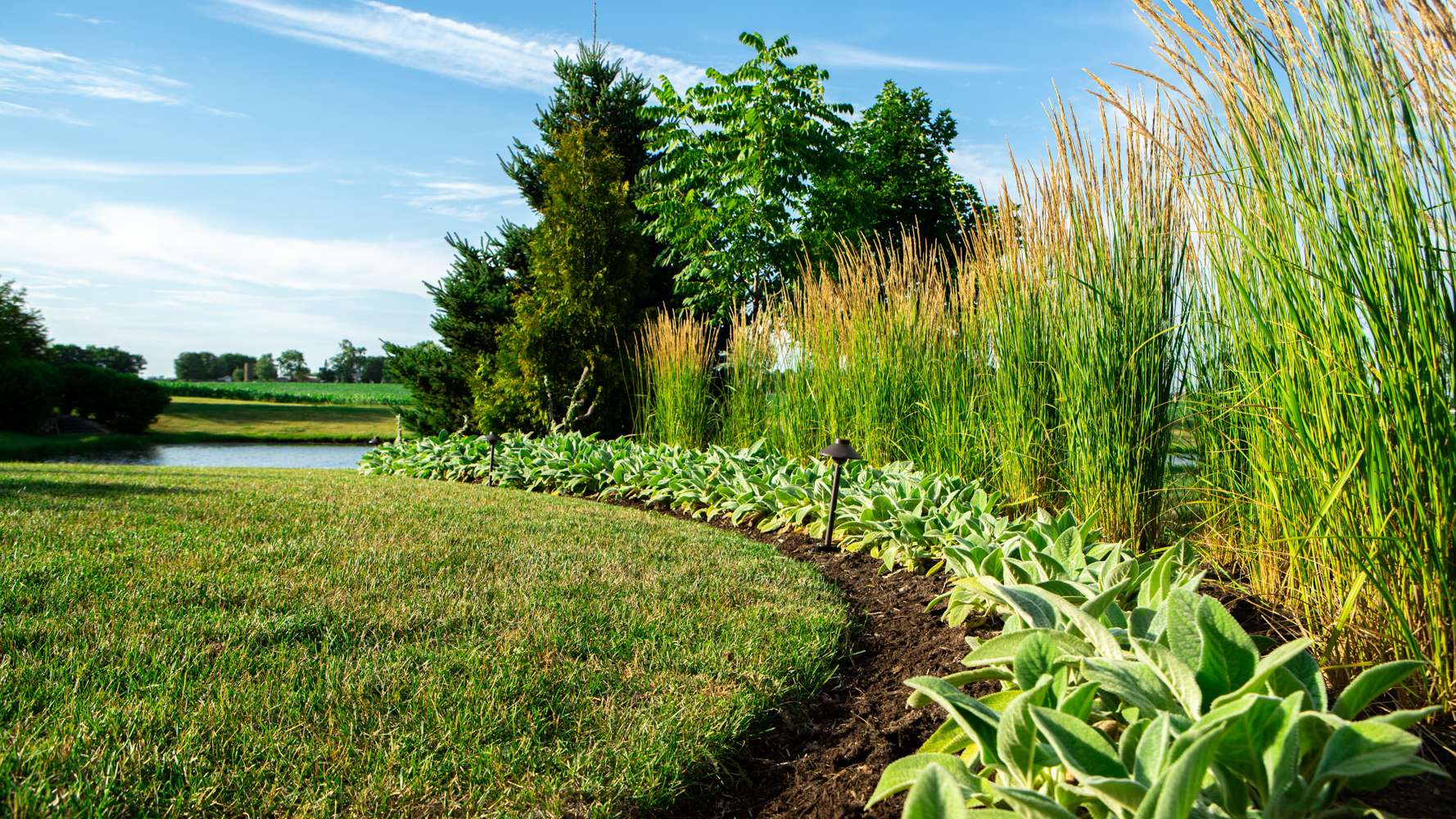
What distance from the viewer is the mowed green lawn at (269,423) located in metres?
21.0

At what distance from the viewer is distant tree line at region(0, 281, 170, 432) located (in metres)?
16.7

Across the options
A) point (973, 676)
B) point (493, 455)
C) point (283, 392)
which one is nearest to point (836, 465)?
point (973, 676)

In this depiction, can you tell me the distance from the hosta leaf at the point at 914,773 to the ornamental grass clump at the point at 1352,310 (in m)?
0.85

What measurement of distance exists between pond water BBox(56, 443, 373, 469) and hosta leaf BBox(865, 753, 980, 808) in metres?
13.3

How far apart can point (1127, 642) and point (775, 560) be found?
6.82ft

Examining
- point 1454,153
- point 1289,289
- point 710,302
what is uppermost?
point 710,302

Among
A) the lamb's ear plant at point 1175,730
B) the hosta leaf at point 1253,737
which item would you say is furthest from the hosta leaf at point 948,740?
the hosta leaf at point 1253,737

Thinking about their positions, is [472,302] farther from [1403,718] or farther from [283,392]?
[283,392]

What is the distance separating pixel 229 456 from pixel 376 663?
16.2 metres

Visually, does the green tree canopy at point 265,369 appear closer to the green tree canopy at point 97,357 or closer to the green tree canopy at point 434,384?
the green tree canopy at point 97,357

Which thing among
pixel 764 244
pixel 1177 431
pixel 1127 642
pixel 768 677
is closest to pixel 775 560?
pixel 768 677

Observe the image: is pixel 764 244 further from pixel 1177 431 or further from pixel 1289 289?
pixel 1289 289

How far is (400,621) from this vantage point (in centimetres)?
262

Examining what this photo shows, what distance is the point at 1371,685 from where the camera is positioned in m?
1.31
